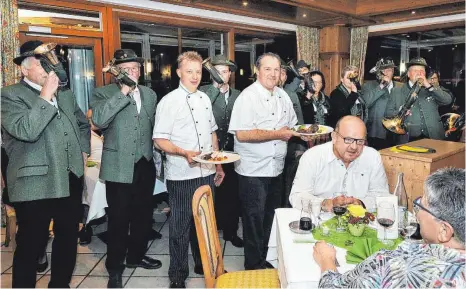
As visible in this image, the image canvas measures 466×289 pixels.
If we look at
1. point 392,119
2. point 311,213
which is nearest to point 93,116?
point 311,213

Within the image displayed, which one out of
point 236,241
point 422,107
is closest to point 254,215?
point 236,241

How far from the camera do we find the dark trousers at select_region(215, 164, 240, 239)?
3.46 m

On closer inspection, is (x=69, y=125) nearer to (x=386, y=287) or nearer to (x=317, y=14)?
(x=386, y=287)

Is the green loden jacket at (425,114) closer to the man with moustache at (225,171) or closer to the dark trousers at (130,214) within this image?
the man with moustache at (225,171)

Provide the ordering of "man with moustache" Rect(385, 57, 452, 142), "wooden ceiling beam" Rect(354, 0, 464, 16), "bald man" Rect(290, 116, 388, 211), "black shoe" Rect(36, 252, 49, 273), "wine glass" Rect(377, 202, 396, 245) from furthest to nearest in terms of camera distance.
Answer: "wooden ceiling beam" Rect(354, 0, 464, 16) < "man with moustache" Rect(385, 57, 452, 142) < "black shoe" Rect(36, 252, 49, 273) < "bald man" Rect(290, 116, 388, 211) < "wine glass" Rect(377, 202, 396, 245)

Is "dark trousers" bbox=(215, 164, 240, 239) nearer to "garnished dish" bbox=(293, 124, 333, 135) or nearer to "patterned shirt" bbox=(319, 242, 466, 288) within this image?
"garnished dish" bbox=(293, 124, 333, 135)

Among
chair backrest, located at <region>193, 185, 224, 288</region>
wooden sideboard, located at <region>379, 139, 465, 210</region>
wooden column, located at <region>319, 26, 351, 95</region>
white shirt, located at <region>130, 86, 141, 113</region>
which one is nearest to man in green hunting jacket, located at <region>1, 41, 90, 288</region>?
white shirt, located at <region>130, 86, 141, 113</region>

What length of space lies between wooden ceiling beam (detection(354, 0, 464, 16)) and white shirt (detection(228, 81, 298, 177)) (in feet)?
12.4

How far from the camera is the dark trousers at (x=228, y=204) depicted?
3465mm

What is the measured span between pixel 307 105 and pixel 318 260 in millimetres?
2663

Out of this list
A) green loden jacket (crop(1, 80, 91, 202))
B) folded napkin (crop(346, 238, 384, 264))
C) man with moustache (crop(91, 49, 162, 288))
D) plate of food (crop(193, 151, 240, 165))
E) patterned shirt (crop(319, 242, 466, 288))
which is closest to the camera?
patterned shirt (crop(319, 242, 466, 288))

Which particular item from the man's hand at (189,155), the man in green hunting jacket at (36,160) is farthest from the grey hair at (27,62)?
the man's hand at (189,155)

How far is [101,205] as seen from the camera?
2.98 metres

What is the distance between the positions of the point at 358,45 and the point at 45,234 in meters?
6.22
